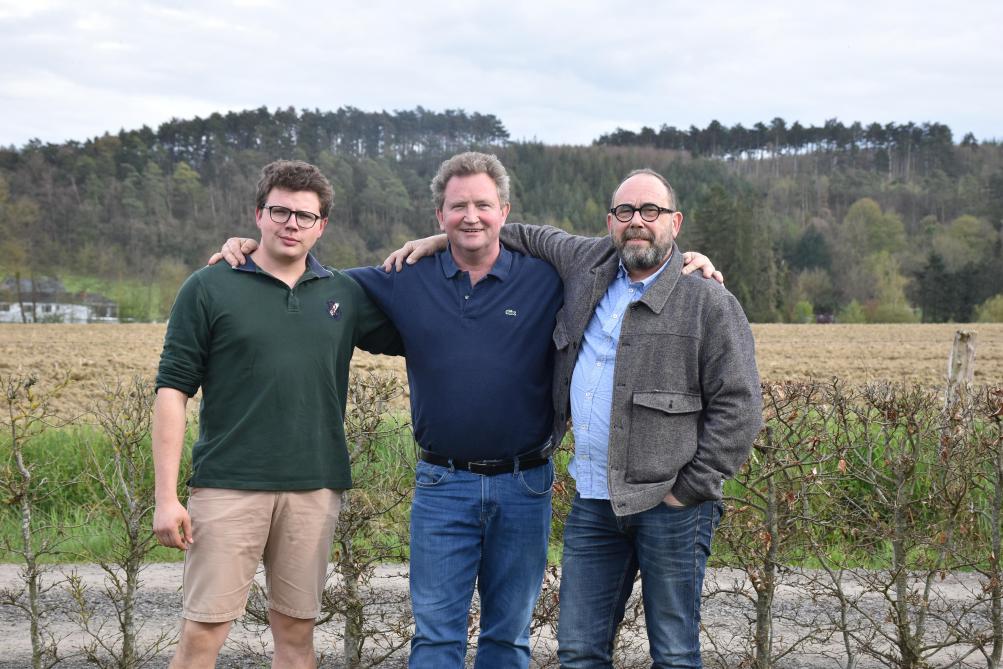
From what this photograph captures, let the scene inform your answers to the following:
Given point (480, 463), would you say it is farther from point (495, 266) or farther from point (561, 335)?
point (495, 266)

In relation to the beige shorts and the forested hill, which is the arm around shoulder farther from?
the forested hill

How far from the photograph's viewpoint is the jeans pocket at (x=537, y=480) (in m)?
3.79

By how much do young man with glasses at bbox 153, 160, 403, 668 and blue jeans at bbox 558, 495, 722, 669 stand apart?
0.96m

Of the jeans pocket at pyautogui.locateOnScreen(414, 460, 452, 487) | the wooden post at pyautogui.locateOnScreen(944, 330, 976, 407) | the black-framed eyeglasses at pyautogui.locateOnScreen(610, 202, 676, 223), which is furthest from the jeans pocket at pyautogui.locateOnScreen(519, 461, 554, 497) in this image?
the wooden post at pyautogui.locateOnScreen(944, 330, 976, 407)

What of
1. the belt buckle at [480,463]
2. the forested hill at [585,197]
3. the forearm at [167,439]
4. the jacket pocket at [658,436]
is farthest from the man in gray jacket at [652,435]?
the forested hill at [585,197]

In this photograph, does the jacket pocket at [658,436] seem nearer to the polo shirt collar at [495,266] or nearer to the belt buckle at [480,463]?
the belt buckle at [480,463]

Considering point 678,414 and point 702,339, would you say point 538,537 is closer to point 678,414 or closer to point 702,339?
point 678,414

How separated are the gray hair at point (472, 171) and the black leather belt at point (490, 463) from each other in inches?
39.9

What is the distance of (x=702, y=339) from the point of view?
349cm

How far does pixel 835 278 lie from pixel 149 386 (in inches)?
3694

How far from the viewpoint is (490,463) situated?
12.3ft

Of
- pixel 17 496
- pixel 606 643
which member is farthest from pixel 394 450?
pixel 606 643

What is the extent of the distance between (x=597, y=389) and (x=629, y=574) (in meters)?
0.72

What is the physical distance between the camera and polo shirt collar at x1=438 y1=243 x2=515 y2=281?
3877 mm
